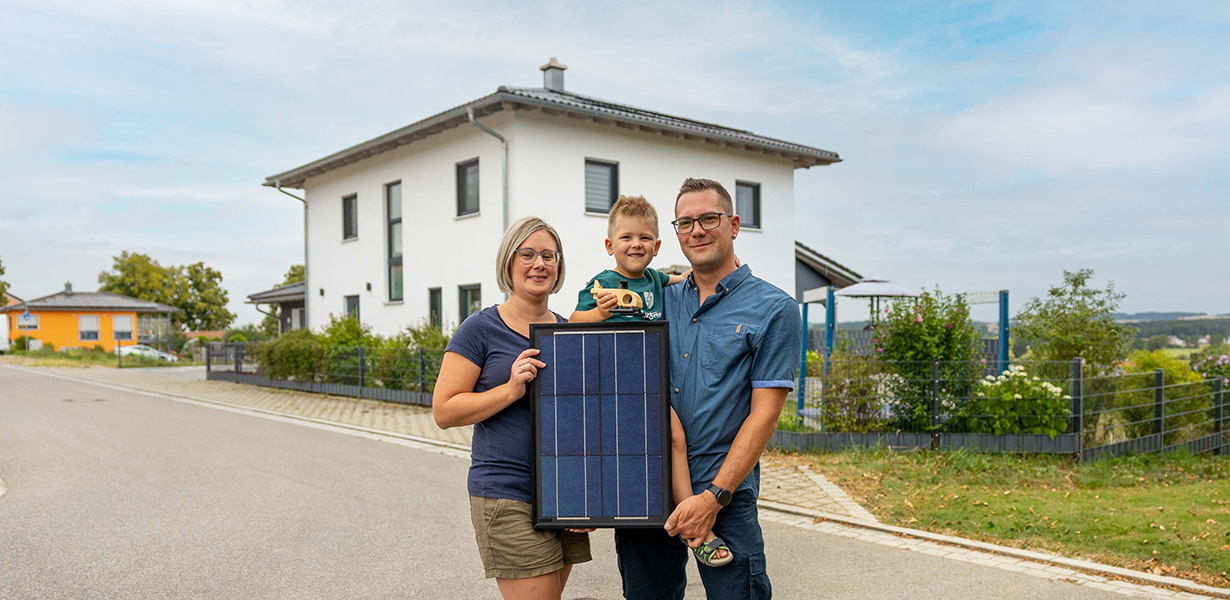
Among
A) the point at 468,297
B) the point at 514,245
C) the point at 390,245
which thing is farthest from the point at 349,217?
the point at 514,245

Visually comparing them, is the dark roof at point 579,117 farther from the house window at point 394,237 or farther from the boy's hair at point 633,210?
the boy's hair at point 633,210

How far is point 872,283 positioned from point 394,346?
9.95 m

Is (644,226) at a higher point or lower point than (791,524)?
higher

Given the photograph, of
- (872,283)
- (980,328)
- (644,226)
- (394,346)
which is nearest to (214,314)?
(394,346)

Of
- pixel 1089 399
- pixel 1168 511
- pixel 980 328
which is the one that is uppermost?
pixel 980 328

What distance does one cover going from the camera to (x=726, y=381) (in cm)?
259

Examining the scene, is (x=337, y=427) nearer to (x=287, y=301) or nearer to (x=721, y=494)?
(x=721, y=494)

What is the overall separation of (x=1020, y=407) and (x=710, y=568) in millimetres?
7945

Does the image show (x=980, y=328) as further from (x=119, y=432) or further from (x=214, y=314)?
(x=214, y=314)

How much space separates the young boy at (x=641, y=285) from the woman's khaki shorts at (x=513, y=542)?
1.48 feet

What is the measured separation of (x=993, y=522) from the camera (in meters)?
6.45

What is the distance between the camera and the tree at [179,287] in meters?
62.7

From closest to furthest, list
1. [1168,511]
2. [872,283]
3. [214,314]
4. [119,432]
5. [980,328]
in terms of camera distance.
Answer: [1168,511] → [980,328] → [119,432] → [872,283] → [214,314]

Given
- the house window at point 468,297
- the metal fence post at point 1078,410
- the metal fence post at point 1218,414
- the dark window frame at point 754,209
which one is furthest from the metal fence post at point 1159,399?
the house window at point 468,297
